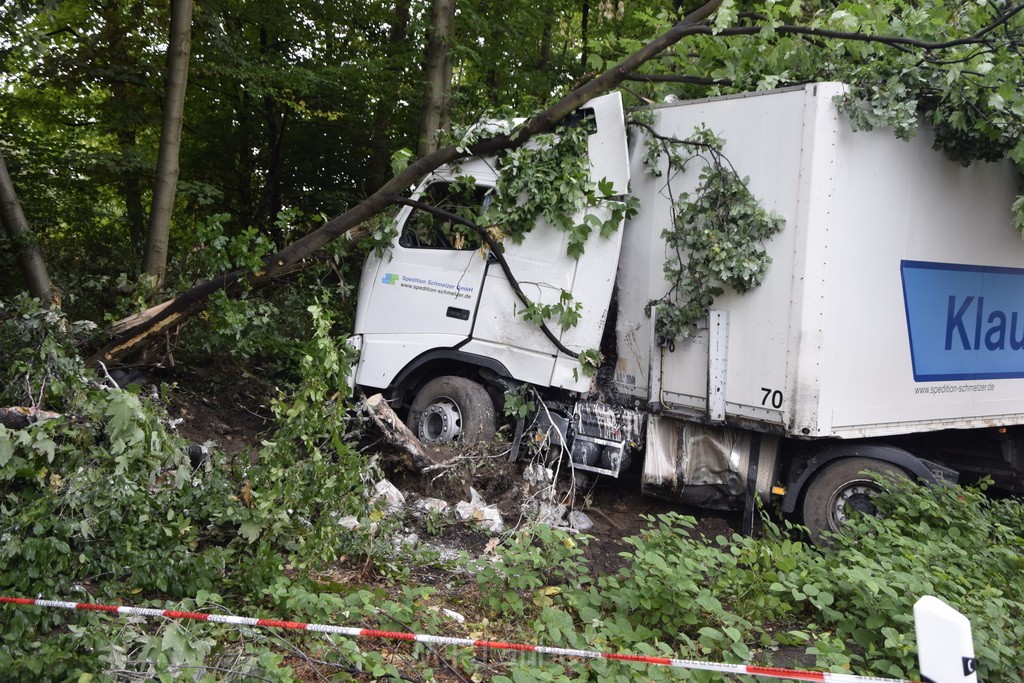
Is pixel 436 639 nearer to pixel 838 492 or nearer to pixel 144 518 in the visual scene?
pixel 144 518

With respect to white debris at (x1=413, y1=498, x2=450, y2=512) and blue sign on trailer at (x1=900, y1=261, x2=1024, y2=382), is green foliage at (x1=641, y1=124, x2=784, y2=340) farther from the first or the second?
white debris at (x1=413, y1=498, x2=450, y2=512)

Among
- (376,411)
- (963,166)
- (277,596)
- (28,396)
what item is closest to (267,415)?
(376,411)

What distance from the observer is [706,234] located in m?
5.75

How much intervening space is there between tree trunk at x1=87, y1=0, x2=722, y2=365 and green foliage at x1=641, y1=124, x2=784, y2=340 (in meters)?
0.60

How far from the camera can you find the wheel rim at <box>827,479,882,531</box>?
554cm

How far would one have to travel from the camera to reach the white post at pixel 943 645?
262 centimetres

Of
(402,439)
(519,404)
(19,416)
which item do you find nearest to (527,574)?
(402,439)

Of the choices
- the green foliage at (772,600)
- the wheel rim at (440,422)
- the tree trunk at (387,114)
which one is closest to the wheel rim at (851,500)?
the green foliage at (772,600)

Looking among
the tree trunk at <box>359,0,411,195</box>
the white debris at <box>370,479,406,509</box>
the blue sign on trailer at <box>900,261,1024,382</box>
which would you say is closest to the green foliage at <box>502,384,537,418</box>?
the white debris at <box>370,479,406,509</box>

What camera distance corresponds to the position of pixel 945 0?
6.06m

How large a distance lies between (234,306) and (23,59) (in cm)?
496

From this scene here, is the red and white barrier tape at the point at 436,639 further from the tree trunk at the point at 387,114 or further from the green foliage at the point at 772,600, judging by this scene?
the tree trunk at the point at 387,114

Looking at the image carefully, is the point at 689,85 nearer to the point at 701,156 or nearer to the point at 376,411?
the point at 701,156

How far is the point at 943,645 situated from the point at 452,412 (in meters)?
4.38
